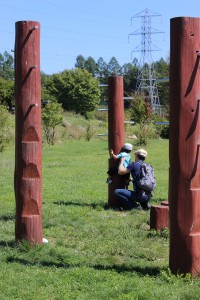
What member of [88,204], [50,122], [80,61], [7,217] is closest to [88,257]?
[7,217]

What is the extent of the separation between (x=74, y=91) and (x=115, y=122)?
42840mm

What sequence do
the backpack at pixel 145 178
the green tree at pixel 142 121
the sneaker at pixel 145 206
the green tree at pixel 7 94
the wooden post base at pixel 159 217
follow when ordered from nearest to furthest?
the wooden post base at pixel 159 217
the backpack at pixel 145 178
the sneaker at pixel 145 206
the green tree at pixel 142 121
the green tree at pixel 7 94

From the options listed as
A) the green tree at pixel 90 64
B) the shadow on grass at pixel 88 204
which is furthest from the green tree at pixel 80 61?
the shadow on grass at pixel 88 204

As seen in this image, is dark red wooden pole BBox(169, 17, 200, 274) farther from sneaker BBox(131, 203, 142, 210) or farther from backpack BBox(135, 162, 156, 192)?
sneaker BBox(131, 203, 142, 210)

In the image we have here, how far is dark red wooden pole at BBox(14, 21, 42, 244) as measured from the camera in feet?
19.9

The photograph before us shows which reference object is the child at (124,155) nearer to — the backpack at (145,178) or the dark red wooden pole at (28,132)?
the backpack at (145,178)

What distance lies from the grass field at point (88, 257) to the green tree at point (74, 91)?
41.1 meters

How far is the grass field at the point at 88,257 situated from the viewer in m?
4.51

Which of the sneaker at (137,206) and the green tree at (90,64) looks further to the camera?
the green tree at (90,64)

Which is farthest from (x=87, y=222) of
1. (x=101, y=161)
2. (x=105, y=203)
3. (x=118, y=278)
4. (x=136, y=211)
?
(x=101, y=161)

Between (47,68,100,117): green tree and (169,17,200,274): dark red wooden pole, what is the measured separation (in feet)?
150

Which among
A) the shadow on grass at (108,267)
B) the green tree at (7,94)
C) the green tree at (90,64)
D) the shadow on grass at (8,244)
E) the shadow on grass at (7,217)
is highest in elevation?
the green tree at (90,64)

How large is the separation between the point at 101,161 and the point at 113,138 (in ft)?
29.8

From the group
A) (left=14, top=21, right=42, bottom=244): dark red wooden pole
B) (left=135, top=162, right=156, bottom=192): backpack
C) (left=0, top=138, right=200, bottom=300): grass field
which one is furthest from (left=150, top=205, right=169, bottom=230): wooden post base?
(left=14, top=21, right=42, bottom=244): dark red wooden pole
